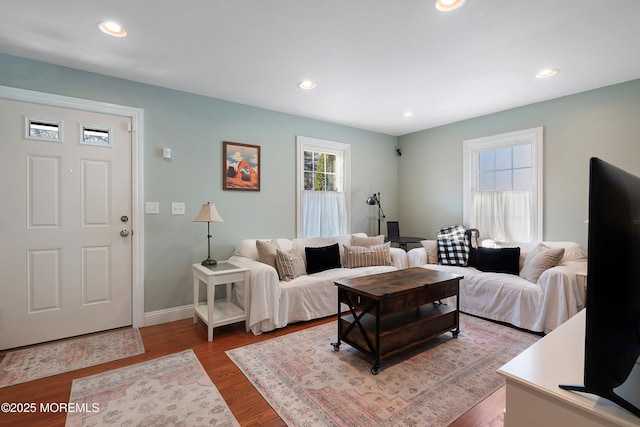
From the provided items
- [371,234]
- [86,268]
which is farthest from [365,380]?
[371,234]

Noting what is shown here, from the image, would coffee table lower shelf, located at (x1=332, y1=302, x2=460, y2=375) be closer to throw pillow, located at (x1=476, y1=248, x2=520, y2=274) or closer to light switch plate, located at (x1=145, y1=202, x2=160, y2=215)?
throw pillow, located at (x1=476, y1=248, x2=520, y2=274)

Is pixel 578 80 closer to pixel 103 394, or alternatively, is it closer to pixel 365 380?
pixel 365 380

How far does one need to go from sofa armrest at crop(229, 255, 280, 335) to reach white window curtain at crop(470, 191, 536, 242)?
9.93 feet

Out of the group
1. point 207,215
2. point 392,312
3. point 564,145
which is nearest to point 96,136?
point 207,215

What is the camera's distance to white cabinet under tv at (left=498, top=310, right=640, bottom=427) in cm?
77

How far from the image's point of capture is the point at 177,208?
3336 mm

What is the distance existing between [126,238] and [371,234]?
3482 mm

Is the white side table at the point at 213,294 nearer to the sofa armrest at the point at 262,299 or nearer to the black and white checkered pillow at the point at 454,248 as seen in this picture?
the sofa armrest at the point at 262,299

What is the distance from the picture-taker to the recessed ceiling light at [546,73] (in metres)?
2.85

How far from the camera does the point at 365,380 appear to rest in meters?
2.14

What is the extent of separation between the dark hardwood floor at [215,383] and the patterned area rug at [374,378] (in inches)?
2.6

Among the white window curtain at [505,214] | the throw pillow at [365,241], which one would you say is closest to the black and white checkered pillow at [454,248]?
the white window curtain at [505,214]

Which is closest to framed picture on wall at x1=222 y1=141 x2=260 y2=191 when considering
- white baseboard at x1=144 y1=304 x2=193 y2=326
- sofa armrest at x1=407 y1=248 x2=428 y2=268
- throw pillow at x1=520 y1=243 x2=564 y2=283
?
white baseboard at x1=144 y1=304 x2=193 y2=326

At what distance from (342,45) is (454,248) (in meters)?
2.78
